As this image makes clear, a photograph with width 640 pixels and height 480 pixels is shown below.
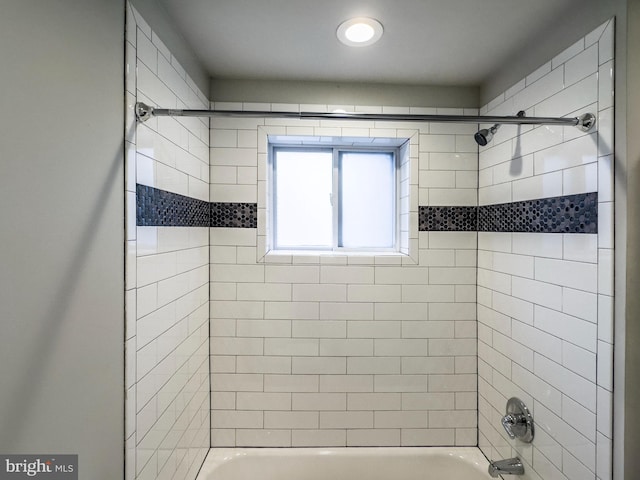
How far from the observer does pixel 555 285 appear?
1.35 meters

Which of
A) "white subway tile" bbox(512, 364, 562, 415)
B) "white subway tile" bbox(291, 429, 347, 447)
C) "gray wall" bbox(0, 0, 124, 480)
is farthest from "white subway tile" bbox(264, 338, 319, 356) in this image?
"white subway tile" bbox(512, 364, 562, 415)

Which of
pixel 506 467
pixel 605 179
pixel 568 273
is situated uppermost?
pixel 605 179

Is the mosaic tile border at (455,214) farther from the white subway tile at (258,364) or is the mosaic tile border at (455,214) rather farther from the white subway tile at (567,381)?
the white subway tile at (258,364)

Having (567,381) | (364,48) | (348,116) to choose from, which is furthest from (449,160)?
(567,381)

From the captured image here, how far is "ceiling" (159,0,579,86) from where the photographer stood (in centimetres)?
129

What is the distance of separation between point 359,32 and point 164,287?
1.42m

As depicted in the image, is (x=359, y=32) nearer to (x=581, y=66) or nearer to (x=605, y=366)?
(x=581, y=66)

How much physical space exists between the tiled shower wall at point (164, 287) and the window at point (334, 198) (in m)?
0.55

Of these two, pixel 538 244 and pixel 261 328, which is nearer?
pixel 538 244

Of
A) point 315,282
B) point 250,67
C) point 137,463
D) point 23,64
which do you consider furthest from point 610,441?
point 250,67

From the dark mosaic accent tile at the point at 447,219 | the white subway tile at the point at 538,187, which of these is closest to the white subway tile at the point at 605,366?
the white subway tile at the point at 538,187

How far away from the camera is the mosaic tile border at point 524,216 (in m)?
1.20

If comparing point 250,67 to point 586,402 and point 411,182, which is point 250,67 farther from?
point 586,402

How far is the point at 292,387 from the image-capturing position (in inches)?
76.0
